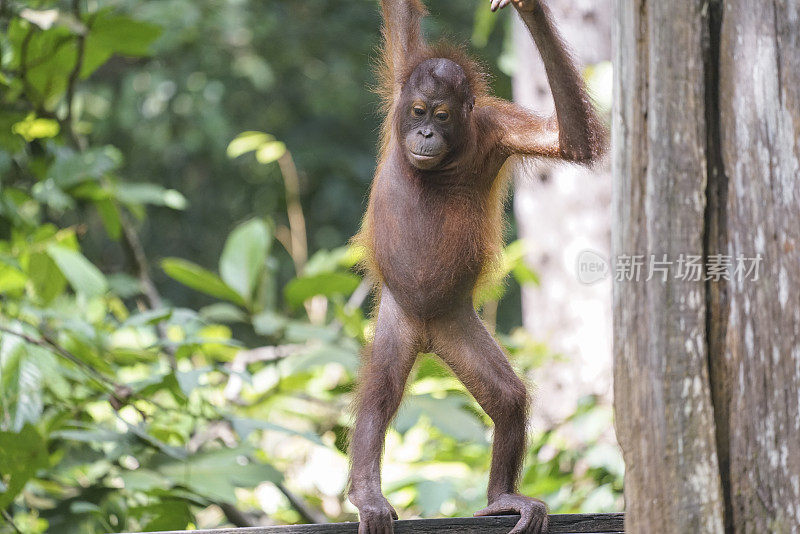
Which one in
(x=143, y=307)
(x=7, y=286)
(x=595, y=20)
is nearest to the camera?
(x=7, y=286)

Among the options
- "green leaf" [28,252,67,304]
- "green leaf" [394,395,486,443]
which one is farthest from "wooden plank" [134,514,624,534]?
"green leaf" [28,252,67,304]

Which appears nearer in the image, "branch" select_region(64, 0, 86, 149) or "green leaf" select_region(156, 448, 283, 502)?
"green leaf" select_region(156, 448, 283, 502)

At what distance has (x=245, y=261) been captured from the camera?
152 inches

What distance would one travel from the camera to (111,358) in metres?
3.44

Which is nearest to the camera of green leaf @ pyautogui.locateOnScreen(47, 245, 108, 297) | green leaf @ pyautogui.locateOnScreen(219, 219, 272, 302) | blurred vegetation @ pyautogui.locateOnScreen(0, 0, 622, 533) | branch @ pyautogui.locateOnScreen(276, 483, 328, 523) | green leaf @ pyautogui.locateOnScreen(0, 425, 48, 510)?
green leaf @ pyautogui.locateOnScreen(0, 425, 48, 510)

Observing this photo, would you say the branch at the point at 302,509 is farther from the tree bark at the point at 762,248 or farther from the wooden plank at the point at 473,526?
the tree bark at the point at 762,248

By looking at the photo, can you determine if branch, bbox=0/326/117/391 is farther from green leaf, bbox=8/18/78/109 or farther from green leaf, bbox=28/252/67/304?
green leaf, bbox=8/18/78/109

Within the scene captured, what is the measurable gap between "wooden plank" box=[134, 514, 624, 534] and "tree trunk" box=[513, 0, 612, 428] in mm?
2098

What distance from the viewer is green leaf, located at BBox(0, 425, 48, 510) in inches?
96.8

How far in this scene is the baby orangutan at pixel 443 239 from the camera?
231cm

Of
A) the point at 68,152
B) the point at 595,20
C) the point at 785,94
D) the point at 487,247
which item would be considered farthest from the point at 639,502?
the point at 595,20

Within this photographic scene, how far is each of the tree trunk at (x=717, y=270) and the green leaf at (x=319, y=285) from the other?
2174 millimetres

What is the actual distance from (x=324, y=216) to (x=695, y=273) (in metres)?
7.08

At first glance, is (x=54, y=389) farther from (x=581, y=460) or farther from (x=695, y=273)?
(x=695, y=273)
